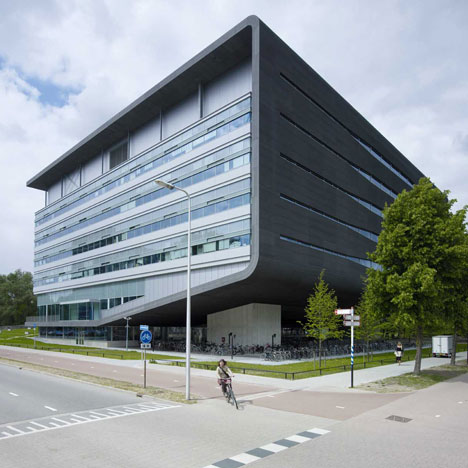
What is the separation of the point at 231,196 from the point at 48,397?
24.5m

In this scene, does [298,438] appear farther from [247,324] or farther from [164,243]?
[164,243]

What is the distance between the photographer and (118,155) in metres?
58.3

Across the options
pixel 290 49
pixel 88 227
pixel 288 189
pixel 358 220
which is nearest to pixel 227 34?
pixel 290 49

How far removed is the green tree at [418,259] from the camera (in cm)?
2338

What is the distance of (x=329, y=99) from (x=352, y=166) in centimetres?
900

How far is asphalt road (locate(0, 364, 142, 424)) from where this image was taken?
14.6 metres

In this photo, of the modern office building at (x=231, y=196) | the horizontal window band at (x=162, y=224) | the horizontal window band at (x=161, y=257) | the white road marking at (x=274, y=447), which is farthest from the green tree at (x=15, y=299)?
the white road marking at (x=274, y=447)

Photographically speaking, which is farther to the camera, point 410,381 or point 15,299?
point 15,299

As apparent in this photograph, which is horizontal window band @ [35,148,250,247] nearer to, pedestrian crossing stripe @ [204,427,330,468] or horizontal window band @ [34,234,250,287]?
horizontal window band @ [34,234,250,287]

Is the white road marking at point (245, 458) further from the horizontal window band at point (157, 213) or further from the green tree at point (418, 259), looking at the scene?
the horizontal window band at point (157, 213)

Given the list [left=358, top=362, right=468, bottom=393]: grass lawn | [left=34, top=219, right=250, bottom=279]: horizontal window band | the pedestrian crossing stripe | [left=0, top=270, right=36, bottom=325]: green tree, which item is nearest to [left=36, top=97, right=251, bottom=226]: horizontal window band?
[left=34, top=219, right=250, bottom=279]: horizontal window band

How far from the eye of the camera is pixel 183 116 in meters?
46.9

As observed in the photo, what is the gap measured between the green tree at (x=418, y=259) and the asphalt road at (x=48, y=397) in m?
14.6

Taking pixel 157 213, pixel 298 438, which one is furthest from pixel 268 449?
pixel 157 213
